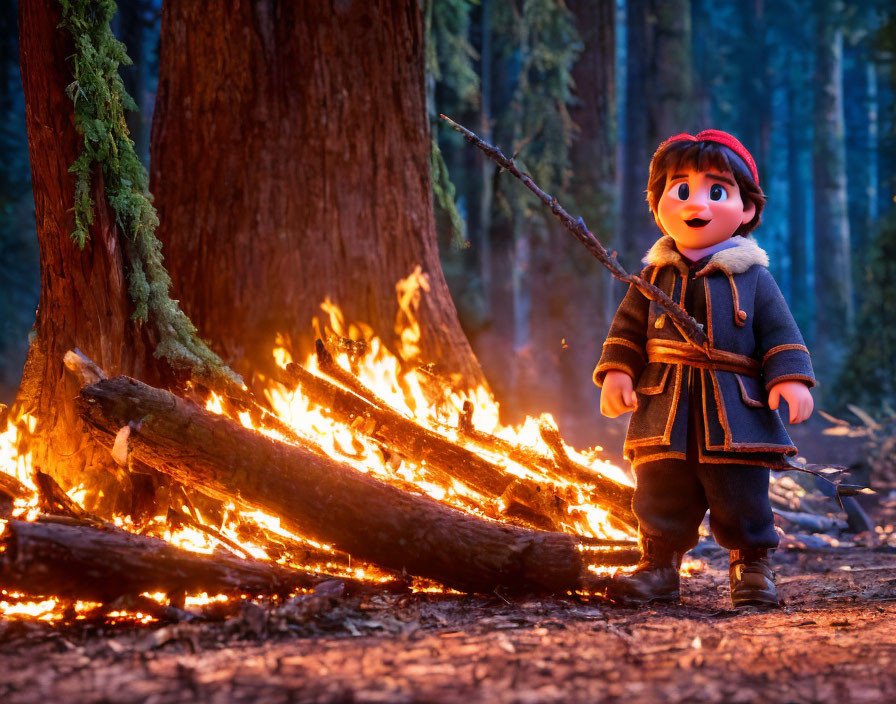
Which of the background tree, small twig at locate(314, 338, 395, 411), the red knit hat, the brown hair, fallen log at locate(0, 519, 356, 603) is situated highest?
the background tree

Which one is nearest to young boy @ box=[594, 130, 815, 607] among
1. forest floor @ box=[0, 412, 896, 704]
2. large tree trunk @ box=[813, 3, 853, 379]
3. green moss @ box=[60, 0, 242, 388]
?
forest floor @ box=[0, 412, 896, 704]

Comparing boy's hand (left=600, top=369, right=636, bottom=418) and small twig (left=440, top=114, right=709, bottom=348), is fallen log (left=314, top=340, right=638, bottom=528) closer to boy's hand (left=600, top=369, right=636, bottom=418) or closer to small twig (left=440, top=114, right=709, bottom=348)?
boy's hand (left=600, top=369, right=636, bottom=418)

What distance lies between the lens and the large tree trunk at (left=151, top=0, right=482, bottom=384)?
473 centimetres

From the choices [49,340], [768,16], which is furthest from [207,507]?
[768,16]

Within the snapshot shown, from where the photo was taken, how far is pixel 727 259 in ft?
11.9

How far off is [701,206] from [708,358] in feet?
2.28

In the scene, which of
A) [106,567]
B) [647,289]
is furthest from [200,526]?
[647,289]

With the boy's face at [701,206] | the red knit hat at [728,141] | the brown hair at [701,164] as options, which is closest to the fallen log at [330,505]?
the boy's face at [701,206]

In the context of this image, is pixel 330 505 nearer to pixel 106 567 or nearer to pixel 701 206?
pixel 106 567

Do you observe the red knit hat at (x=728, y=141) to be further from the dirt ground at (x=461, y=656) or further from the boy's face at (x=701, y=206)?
the dirt ground at (x=461, y=656)

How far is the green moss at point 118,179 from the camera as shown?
12.1 feet

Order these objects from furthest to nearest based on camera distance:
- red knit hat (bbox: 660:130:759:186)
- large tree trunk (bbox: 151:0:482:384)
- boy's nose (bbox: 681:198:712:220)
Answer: large tree trunk (bbox: 151:0:482:384)
red knit hat (bbox: 660:130:759:186)
boy's nose (bbox: 681:198:712:220)

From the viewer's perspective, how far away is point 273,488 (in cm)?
321

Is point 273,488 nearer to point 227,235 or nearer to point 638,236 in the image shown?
point 227,235
